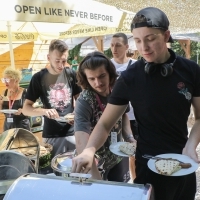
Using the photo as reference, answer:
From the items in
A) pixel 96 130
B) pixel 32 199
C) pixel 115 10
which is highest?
pixel 115 10

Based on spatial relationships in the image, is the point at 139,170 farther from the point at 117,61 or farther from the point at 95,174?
the point at 117,61

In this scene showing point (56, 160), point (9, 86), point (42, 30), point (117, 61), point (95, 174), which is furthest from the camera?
point (42, 30)

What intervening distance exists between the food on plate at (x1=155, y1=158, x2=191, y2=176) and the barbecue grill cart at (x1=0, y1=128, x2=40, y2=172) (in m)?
0.82

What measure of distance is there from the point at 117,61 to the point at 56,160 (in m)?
2.06

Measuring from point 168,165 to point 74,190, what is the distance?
43 cm

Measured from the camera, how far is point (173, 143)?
1.27 meters

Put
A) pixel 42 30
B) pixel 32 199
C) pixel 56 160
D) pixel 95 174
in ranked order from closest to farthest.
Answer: pixel 32 199 < pixel 95 174 < pixel 56 160 < pixel 42 30

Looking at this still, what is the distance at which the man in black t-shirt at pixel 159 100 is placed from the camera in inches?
46.6

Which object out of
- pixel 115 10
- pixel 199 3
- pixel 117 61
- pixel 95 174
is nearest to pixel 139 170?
pixel 95 174

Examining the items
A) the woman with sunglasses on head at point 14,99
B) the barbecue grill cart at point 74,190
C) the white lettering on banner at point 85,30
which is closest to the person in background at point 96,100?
the barbecue grill cart at point 74,190

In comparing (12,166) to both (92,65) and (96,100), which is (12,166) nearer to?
(96,100)

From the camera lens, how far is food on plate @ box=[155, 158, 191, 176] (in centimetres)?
113

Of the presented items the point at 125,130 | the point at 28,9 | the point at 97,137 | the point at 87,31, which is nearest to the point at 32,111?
the point at 28,9

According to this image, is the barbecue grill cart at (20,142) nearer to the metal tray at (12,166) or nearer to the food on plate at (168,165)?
the metal tray at (12,166)
